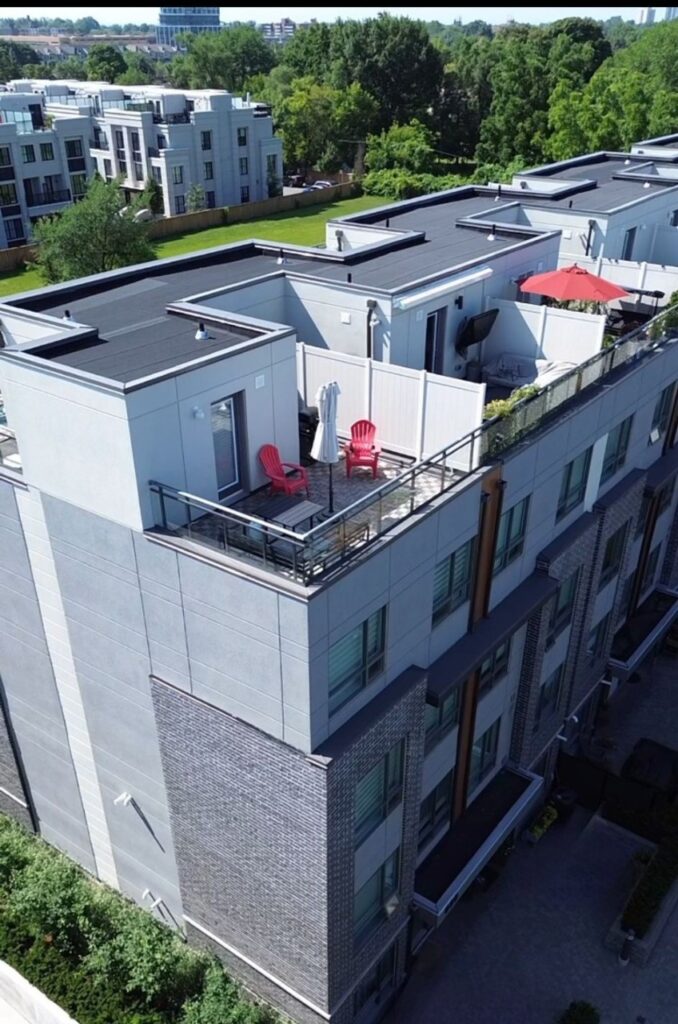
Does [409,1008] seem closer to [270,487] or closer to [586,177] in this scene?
[270,487]

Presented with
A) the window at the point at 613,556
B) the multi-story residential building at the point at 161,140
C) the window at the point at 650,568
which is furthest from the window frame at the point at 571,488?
the multi-story residential building at the point at 161,140

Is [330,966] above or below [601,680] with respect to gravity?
above

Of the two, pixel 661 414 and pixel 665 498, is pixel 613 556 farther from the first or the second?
pixel 661 414

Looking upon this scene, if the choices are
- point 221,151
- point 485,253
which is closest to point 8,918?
point 485,253

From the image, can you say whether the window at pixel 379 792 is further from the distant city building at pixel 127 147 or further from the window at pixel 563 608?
the distant city building at pixel 127 147

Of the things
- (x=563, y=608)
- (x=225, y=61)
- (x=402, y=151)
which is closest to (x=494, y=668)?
(x=563, y=608)
